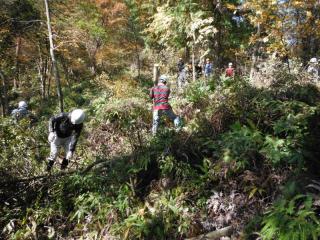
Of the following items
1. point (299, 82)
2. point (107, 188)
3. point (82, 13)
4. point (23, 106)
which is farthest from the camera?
point (82, 13)

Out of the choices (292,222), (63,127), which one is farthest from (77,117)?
(292,222)

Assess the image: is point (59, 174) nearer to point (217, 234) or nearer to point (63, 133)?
point (63, 133)

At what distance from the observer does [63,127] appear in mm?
7129

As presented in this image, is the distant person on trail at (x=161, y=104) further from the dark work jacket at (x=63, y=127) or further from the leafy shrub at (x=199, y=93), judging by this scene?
the dark work jacket at (x=63, y=127)

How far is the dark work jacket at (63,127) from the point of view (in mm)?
7078

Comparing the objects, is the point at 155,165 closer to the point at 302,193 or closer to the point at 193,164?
the point at 193,164

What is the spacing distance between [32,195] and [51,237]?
3.42 ft

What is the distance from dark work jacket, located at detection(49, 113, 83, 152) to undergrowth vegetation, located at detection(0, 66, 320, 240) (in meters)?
0.59

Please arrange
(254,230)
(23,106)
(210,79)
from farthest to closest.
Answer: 1. (23,106)
2. (210,79)
3. (254,230)

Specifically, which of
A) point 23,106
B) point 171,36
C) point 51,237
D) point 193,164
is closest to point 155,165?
point 193,164

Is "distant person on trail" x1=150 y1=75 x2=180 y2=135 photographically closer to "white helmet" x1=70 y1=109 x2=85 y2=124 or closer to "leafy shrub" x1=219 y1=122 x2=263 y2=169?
"white helmet" x1=70 y1=109 x2=85 y2=124

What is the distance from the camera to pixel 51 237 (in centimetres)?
556

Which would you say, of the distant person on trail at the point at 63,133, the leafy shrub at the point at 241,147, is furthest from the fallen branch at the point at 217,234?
the distant person on trail at the point at 63,133

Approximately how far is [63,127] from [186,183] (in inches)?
116
